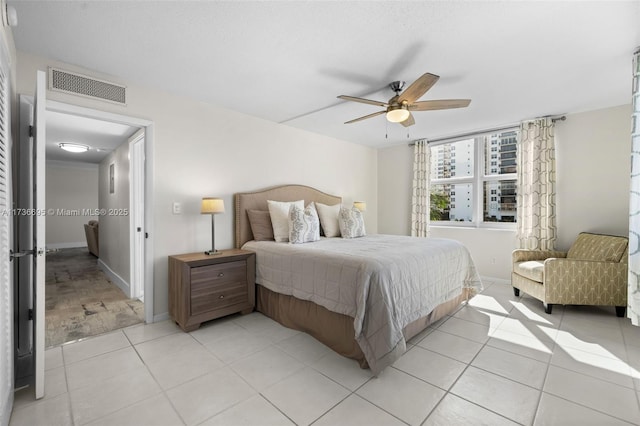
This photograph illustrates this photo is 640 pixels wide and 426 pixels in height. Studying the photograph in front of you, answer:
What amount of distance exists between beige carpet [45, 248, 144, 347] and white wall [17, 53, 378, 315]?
0.54 m

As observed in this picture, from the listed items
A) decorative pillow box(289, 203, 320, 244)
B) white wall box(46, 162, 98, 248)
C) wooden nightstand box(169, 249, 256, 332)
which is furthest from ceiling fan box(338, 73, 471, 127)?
white wall box(46, 162, 98, 248)

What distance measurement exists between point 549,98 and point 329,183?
3147 mm

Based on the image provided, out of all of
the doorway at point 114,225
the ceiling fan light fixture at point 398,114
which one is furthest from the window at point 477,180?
the doorway at point 114,225

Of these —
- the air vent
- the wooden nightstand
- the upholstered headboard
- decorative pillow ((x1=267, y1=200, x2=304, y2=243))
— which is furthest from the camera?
the upholstered headboard

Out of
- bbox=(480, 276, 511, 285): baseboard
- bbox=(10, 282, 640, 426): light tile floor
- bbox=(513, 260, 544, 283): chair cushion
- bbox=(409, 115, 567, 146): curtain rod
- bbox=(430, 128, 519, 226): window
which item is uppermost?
bbox=(409, 115, 567, 146): curtain rod

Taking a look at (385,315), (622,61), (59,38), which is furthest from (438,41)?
(59,38)

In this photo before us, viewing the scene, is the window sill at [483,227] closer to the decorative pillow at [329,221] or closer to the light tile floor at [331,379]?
the light tile floor at [331,379]

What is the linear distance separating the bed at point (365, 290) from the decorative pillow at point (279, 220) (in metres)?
0.25

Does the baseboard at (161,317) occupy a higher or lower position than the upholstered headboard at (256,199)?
lower

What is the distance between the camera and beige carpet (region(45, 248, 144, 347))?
2781 mm

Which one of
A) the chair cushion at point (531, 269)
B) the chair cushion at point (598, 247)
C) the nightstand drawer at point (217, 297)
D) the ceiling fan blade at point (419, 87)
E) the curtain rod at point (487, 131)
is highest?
the curtain rod at point (487, 131)

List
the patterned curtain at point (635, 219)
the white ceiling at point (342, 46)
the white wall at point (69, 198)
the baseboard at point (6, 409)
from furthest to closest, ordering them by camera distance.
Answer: the white wall at point (69, 198) → the patterned curtain at point (635, 219) → the white ceiling at point (342, 46) → the baseboard at point (6, 409)

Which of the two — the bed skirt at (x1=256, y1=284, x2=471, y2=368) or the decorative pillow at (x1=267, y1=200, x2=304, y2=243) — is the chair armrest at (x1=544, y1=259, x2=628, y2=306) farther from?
the decorative pillow at (x1=267, y1=200, x2=304, y2=243)

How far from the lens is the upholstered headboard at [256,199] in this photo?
362cm
